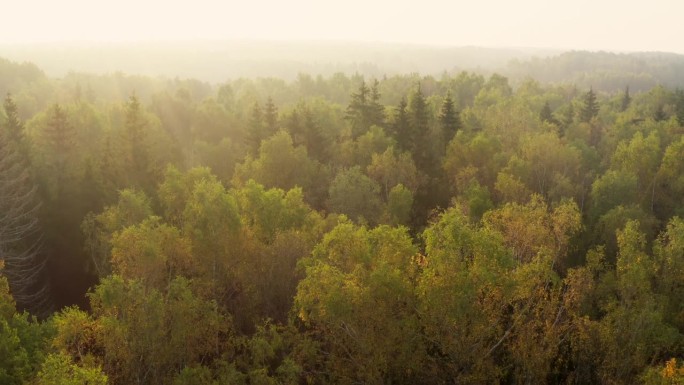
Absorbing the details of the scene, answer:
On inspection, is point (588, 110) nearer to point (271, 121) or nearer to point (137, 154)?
point (271, 121)

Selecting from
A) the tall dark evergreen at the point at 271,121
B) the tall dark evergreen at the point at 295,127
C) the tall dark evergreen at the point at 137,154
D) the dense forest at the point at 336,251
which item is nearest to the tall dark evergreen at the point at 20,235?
the dense forest at the point at 336,251

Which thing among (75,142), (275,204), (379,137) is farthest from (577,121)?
(75,142)

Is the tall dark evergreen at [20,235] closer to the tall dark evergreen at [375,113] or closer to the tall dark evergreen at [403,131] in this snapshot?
the tall dark evergreen at [375,113]

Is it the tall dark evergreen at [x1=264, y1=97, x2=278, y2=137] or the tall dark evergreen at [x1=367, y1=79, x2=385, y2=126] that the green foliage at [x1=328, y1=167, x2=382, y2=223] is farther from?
the tall dark evergreen at [x1=367, y1=79, x2=385, y2=126]

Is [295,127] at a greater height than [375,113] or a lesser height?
lesser

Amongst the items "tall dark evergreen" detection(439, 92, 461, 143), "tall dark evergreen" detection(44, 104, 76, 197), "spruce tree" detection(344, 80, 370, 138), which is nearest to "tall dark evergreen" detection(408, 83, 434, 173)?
"tall dark evergreen" detection(439, 92, 461, 143)


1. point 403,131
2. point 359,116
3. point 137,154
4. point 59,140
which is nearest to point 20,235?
point 137,154

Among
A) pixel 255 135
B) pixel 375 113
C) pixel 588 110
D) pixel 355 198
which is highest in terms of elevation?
pixel 375 113
